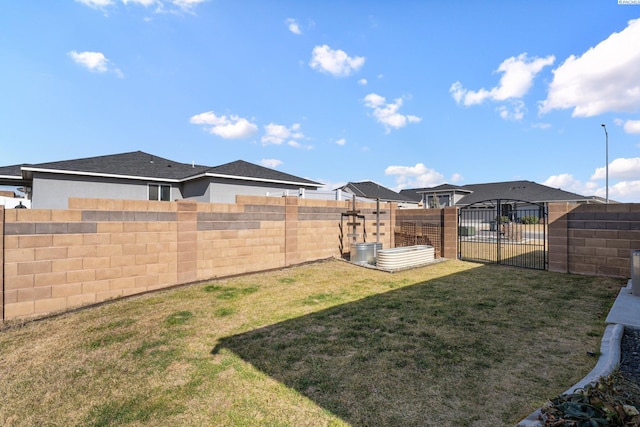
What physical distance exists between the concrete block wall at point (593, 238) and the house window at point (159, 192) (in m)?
18.1

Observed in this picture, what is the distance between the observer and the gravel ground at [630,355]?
2.85 meters

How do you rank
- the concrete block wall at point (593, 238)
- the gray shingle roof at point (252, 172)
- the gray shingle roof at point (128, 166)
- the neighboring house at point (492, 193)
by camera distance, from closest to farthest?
the concrete block wall at point (593, 238) → the gray shingle roof at point (128, 166) → the gray shingle roof at point (252, 172) → the neighboring house at point (492, 193)

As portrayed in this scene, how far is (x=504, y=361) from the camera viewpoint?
11.4 feet

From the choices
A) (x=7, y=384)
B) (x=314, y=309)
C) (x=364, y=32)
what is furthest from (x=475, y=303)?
(x=364, y=32)

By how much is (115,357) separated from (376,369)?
3481 millimetres

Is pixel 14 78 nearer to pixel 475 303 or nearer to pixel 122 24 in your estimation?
pixel 122 24

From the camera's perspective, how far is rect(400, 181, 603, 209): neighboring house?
98.0ft

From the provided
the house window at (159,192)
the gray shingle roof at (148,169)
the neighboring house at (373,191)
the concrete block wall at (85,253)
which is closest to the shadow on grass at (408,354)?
the concrete block wall at (85,253)

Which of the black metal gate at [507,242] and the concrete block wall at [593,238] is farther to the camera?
the black metal gate at [507,242]

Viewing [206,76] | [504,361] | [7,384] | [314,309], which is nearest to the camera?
[7,384]

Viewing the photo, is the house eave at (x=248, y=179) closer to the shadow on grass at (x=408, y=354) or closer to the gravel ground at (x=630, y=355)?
the shadow on grass at (x=408, y=354)

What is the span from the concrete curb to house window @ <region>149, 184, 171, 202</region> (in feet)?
58.5

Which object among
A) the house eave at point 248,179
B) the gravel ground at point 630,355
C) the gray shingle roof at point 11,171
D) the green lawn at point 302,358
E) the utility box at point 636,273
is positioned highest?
the gray shingle roof at point 11,171

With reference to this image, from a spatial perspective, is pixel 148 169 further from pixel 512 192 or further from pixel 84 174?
pixel 512 192
